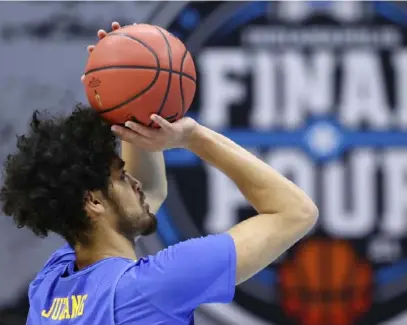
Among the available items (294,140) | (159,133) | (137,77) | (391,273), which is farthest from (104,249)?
(391,273)

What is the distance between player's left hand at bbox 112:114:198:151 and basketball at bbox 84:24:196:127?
45mm

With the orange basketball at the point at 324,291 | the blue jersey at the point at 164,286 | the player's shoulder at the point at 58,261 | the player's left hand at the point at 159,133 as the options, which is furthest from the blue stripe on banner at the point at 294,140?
the blue jersey at the point at 164,286

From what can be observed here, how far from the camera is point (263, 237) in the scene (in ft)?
5.30

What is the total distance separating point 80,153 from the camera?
1.72 metres

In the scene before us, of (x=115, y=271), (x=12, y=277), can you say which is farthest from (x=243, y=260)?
(x=12, y=277)

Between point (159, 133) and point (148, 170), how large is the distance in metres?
0.44

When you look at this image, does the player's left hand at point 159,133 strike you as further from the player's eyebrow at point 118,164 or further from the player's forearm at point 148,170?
the player's forearm at point 148,170

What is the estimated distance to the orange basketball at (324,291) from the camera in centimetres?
381

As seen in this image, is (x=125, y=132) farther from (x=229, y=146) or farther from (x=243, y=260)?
(x=243, y=260)

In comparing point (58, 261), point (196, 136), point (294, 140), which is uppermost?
point (196, 136)

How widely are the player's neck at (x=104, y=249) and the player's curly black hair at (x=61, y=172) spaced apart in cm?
3

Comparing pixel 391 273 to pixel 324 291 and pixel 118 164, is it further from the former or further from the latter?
pixel 118 164

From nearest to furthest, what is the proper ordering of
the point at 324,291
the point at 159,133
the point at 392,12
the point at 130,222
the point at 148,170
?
the point at 159,133 → the point at 130,222 → the point at 148,170 → the point at 324,291 → the point at 392,12

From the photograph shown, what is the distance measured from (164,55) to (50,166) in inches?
16.7
